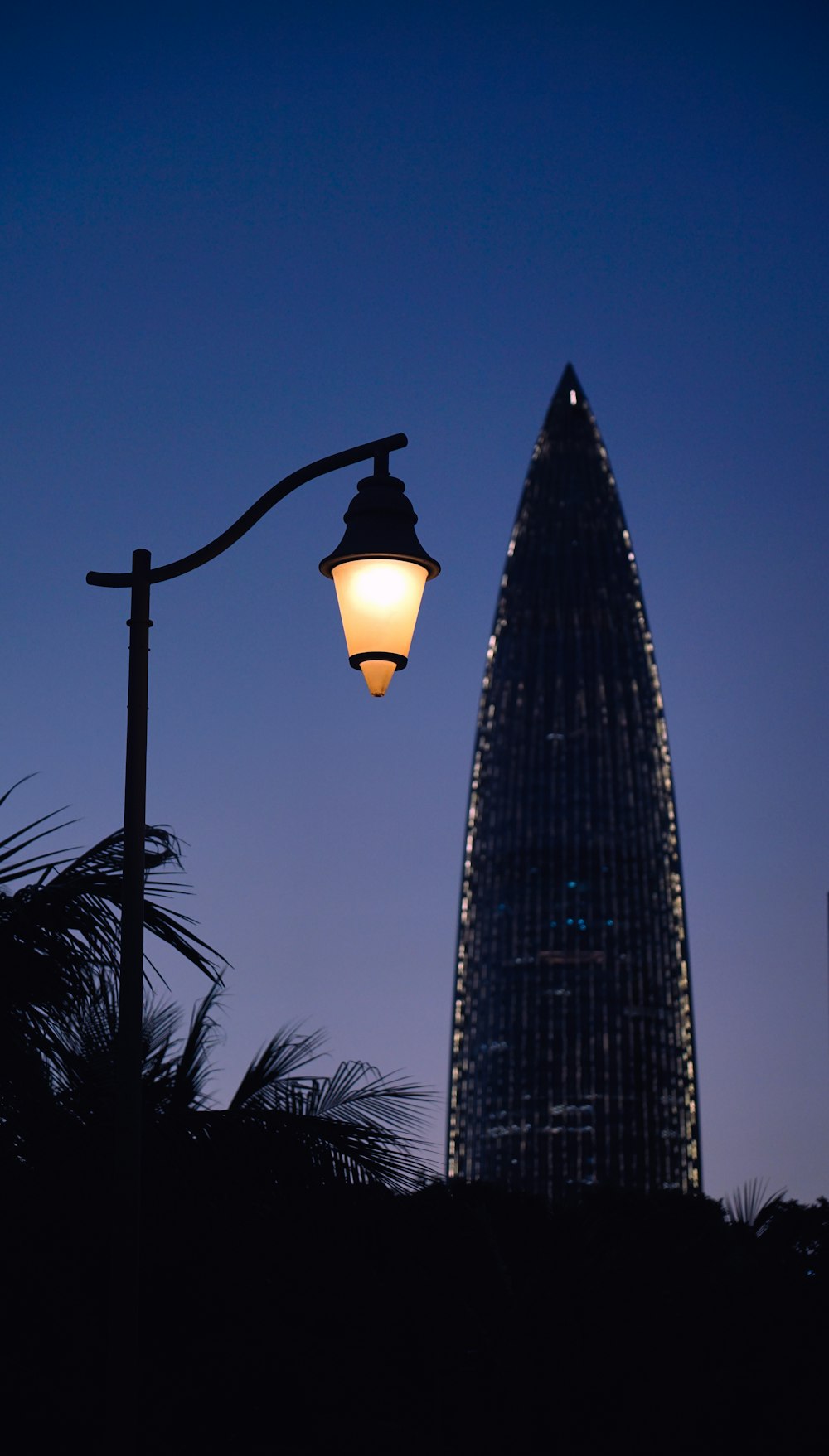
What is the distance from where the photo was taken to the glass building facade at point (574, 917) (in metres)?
151

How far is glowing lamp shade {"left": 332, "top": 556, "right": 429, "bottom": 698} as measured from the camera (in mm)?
7676

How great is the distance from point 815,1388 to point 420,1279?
4.15 m

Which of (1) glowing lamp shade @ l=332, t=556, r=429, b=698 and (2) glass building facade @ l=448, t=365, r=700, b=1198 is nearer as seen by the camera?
(1) glowing lamp shade @ l=332, t=556, r=429, b=698

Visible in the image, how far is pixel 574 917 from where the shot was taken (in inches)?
6137

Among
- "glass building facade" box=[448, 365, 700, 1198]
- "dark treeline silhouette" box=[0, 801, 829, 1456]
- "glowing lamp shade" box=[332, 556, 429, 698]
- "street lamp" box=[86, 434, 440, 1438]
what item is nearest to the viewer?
"street lamp" box=[86, 434, 440, 1438]

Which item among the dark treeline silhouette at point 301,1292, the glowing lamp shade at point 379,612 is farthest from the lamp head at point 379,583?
Result: the dark treeline silhouette at point 301,1292

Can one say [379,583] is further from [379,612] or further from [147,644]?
[147,644]

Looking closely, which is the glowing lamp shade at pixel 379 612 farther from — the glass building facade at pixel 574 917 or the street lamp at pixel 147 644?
the glass building facade at pixel 574 917

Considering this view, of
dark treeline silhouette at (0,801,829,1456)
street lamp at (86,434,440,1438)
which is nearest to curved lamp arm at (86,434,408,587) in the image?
street lamp at (86,434,440,1438)

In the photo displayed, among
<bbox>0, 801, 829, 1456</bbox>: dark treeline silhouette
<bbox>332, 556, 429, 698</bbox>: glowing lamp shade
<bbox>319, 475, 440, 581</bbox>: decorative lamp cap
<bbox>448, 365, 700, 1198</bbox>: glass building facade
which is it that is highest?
<bbox>448, 365, 700, 1198</bbox>: glass building facade

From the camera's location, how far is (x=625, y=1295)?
59.4 feet

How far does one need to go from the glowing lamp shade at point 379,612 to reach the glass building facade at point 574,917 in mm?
145974

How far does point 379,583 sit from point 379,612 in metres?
0.15

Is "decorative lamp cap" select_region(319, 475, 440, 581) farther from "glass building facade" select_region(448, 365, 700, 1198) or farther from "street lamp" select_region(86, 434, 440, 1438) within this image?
"glass building facade" select_region(448, 365, 700, 1198)
